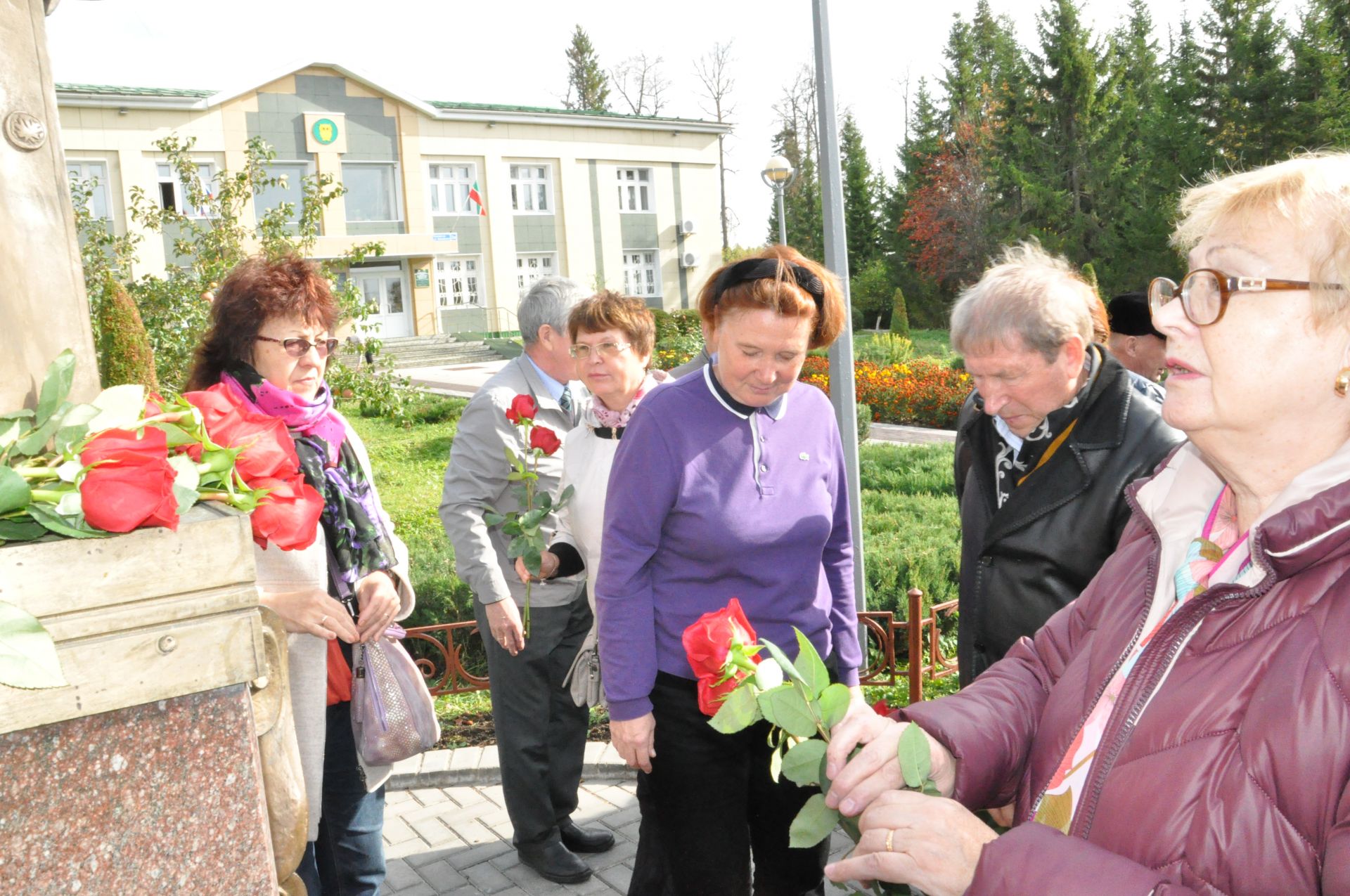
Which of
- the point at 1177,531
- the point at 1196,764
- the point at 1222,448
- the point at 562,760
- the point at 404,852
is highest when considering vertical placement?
the point at 1222,448

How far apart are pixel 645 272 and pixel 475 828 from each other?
37230 mm

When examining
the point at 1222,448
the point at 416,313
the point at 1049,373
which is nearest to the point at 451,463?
the point at 1049,373

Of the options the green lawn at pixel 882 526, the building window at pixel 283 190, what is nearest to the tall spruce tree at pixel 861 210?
the building window at pixel 283 190

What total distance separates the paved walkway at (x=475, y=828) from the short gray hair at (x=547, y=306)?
2.06m

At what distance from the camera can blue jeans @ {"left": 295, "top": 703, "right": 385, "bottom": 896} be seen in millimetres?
2873

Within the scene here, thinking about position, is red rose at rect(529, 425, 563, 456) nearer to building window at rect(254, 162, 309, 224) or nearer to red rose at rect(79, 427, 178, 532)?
red rose at rect(79, 427, 178, 532)

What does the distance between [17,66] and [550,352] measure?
2.67 m

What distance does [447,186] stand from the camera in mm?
36844

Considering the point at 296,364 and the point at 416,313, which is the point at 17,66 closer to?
the point at 296,364

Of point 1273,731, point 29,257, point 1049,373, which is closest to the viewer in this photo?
point 1273,731

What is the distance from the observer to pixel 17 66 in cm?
131

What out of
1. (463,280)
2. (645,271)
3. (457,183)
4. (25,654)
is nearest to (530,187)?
(457,183)

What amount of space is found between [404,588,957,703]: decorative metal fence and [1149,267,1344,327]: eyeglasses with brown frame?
3.44 meters

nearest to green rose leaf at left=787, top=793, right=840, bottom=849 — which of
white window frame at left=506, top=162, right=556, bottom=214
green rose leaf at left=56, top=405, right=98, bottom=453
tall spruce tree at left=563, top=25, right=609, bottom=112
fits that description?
green rose leaf at left=56, top=405, right=98, bottom=453
